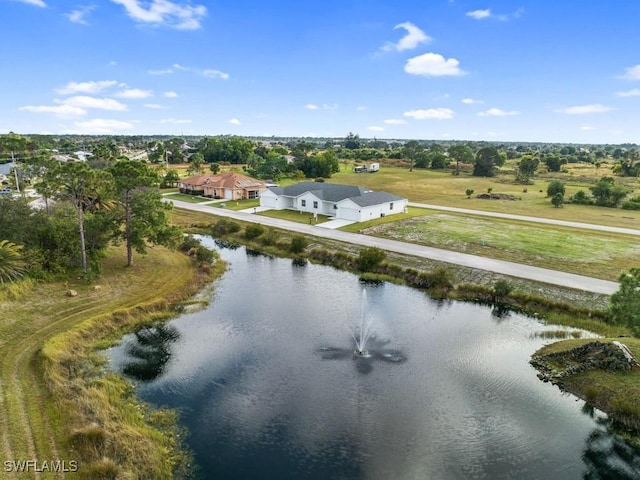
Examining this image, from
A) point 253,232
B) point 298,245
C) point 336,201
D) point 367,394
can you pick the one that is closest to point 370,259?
point 298,245

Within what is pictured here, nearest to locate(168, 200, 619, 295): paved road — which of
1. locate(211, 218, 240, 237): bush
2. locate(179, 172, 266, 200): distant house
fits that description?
locate(211, 218, 240, 237): bush

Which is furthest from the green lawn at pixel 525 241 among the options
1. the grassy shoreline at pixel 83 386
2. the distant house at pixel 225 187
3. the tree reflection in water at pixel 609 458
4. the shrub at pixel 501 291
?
the distant house at pixel 225 187

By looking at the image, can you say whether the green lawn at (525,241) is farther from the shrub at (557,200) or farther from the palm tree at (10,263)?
the palm tree at (10,263)

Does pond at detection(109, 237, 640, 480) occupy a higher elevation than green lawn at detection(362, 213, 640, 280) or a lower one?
lower

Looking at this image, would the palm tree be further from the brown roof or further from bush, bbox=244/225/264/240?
the brown roof

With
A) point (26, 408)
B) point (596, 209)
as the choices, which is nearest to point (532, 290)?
point (26, 408)

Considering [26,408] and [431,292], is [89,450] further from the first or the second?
[431,292]
